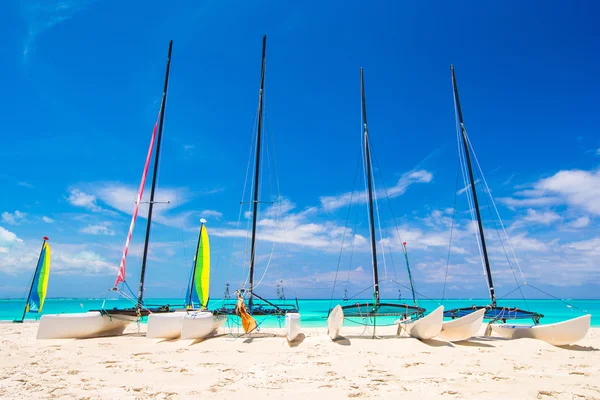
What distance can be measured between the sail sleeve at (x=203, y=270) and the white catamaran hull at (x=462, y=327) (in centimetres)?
1419

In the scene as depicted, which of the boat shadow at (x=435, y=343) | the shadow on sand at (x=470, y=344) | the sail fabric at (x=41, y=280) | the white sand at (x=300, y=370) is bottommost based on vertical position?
the white sand at (x=300, y=370)

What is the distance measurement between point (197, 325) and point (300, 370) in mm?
6750

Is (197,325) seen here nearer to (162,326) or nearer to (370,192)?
(162,326)

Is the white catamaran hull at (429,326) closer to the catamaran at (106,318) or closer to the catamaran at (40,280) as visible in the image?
the catamaran at (106,318)

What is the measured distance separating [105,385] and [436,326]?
420 inches

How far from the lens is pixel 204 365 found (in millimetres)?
9133

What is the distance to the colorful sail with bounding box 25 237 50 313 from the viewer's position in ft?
88.0

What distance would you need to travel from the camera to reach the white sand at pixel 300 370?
6.55 meters

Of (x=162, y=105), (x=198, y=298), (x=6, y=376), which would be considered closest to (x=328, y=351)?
(x=6, y=376)

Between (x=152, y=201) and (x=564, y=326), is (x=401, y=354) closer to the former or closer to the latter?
(x=564, y=326)

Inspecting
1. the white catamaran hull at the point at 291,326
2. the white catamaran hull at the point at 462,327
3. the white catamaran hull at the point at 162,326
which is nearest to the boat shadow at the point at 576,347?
the white catamaran hull at the point at 462,327

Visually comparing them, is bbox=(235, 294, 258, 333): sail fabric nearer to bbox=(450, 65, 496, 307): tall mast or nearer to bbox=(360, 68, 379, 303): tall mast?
bbox=(360, 68, 379, 303): tall mast

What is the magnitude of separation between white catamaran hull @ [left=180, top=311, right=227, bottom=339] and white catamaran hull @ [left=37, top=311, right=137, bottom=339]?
13.2ft

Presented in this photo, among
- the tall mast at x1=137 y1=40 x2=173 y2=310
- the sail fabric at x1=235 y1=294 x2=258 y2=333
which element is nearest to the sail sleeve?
the tall mast at x1=137 y1=40 x2=173 y2=310
